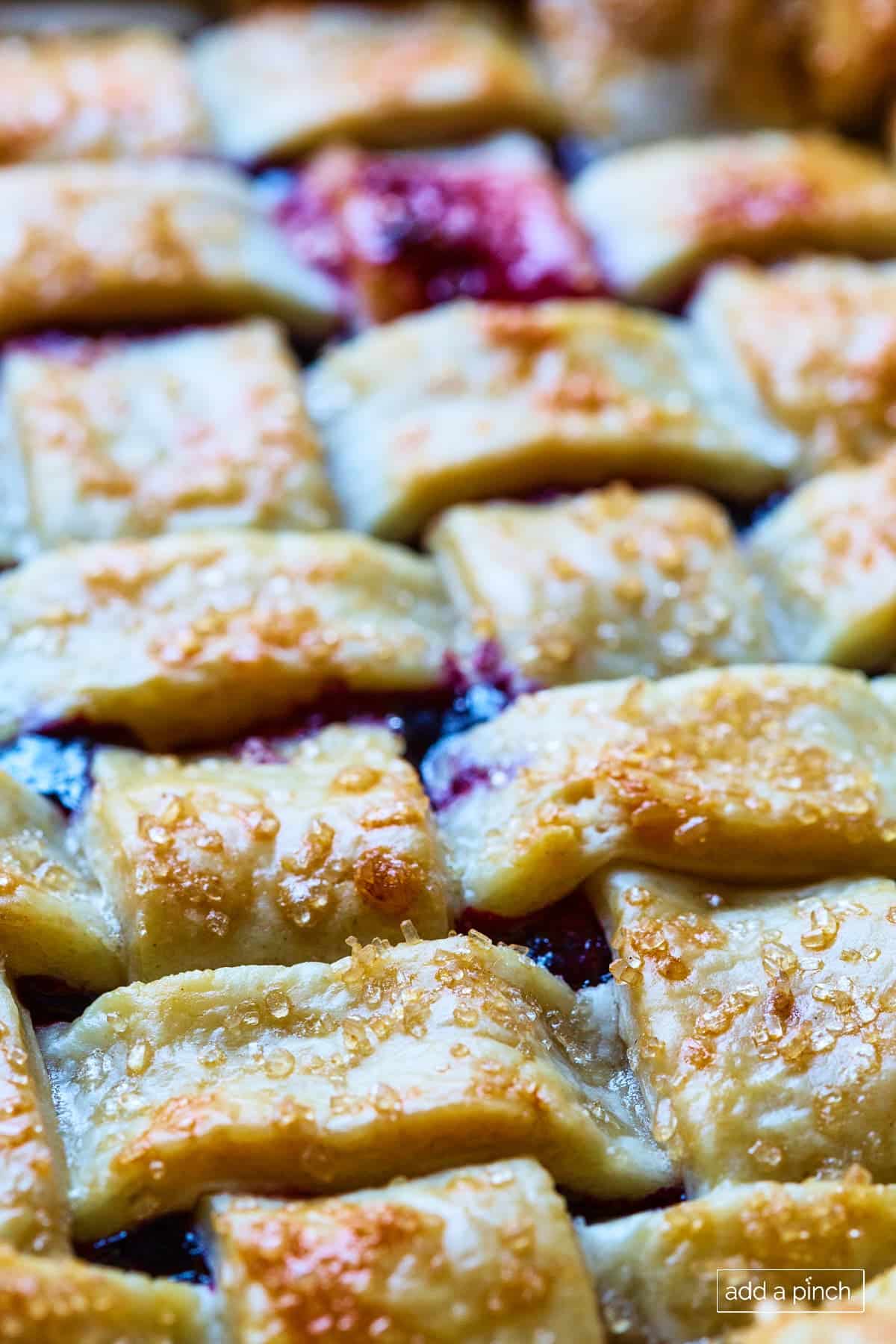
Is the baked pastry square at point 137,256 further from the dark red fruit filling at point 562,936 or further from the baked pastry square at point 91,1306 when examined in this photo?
the baked pastry square at point 91,1306

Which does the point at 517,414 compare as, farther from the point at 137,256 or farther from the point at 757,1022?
the point at 757,1022

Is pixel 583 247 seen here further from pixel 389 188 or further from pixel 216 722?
pixel 216 722

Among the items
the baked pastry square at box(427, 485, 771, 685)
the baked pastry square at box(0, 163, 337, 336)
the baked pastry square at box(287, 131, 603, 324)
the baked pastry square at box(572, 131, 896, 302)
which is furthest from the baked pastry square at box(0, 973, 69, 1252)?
the baked pastry square at box(572, 131, 896, 302)

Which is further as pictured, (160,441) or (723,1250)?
(160,441)

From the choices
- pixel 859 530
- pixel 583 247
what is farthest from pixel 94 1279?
pixel 583 247

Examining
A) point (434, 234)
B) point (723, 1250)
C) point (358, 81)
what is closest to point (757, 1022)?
point (723, 1250)

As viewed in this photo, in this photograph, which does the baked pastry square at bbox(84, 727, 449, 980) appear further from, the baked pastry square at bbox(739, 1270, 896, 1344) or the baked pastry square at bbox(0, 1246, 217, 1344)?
the baked pastry square at bbox(739, 1270, 896, 1344)
